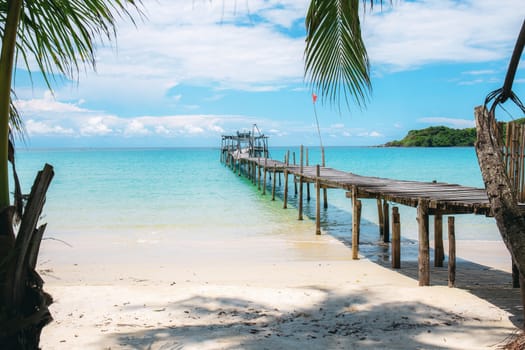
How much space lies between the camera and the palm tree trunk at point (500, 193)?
322cm

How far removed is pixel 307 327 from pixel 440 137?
108305mm

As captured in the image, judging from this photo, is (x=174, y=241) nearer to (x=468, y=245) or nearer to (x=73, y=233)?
(x=73, y=233)

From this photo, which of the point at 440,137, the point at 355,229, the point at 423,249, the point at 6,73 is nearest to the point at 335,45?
the point at 6,73

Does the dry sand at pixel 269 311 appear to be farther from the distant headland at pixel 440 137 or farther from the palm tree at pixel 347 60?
the distant headland at pixel 440 137

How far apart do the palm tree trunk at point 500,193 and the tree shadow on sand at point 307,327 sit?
128 cm

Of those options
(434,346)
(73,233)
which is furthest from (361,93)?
(73,233)

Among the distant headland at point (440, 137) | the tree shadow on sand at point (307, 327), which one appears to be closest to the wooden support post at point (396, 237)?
the tree shadow on sand at point (307, 327)

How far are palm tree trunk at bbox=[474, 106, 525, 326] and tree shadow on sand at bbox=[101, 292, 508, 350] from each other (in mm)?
→ 1282

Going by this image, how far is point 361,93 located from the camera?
333cm

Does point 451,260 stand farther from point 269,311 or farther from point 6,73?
point 6,73

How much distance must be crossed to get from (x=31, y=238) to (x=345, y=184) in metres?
8.99

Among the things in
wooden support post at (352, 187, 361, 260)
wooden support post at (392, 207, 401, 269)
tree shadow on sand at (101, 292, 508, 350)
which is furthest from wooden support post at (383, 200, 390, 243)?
tree shadow on sand at (101, 292, 508, 350)

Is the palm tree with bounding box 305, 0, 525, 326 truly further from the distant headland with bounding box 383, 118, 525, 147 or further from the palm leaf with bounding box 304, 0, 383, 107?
the distant headland with bounding box 383, 118, 525, 147

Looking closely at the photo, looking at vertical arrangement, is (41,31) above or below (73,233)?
above
